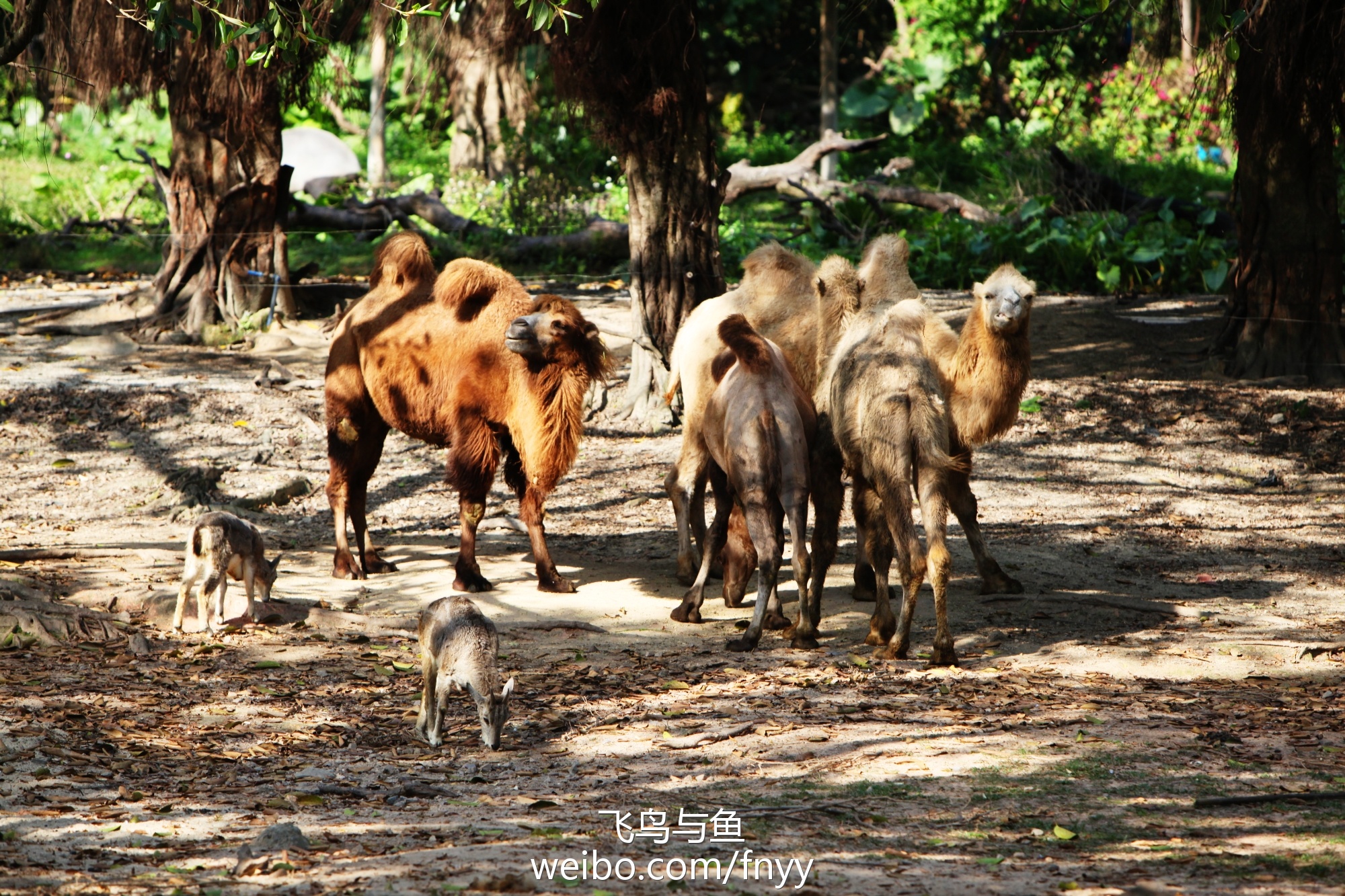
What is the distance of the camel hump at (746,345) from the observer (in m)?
7.02

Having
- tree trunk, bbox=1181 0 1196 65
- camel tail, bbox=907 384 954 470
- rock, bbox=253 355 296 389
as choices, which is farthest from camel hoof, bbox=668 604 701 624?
rock, bbox=253 355 296 389

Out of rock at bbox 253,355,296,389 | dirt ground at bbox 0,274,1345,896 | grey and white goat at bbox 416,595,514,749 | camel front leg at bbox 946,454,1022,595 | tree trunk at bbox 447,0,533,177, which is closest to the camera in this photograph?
dirt ground at bbox 0,274,1345,896

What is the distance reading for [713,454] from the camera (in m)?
7.22

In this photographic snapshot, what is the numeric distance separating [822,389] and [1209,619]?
248 cm

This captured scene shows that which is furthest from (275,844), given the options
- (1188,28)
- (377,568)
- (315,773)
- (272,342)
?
(1188,28)

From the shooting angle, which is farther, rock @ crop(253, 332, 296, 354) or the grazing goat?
rock @ crop(253, 332, 296, 354)

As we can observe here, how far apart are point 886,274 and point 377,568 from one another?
368 centimetres

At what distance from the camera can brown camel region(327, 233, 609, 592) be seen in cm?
780

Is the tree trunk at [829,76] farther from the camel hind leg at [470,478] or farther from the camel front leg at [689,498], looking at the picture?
the camel hind leg at [470,478]

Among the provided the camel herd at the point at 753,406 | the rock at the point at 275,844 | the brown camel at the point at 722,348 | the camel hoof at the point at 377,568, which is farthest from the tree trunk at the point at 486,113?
the rock at the point at 275,844

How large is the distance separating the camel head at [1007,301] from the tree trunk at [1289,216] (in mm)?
6076

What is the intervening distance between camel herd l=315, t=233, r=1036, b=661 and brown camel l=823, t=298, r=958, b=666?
1 cm

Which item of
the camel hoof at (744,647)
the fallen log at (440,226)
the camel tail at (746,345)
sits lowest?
the camel hoof at (744,647)

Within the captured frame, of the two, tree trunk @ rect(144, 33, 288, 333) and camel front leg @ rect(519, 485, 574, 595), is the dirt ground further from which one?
tree trunk @ rect(144, 33, 288, 333)
